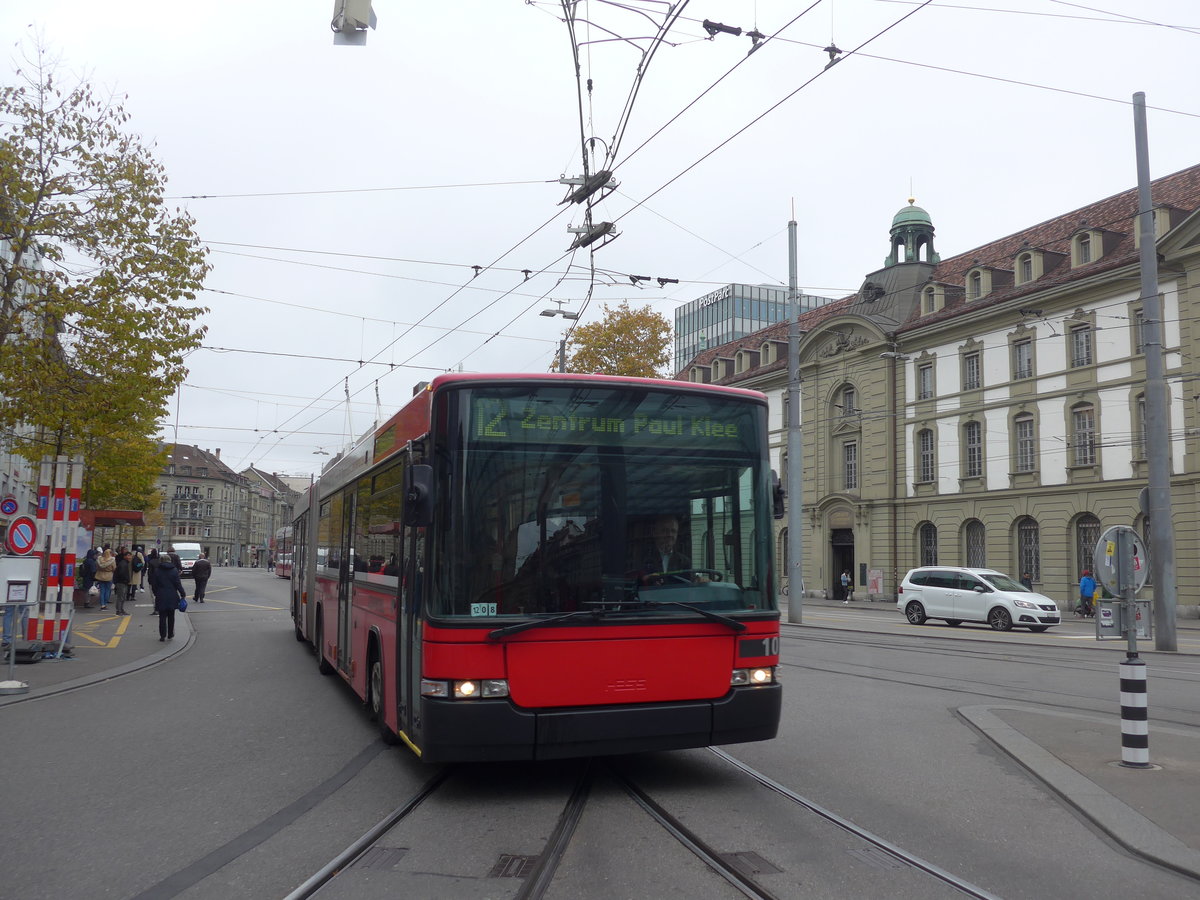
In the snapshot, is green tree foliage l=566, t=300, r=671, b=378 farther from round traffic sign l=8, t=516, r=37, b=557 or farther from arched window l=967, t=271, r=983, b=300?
round traffic sign l=8, t=516, r=37, b=557

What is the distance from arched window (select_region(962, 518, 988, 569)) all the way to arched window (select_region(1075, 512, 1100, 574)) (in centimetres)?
415

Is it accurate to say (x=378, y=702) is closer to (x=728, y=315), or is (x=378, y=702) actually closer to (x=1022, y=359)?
(x=1022, y=359)

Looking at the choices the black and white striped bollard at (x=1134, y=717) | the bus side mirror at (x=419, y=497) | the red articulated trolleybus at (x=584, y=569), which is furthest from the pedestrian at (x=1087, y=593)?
the bus side mirror at (x=419, y=497)

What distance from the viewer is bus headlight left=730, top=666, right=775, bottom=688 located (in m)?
6.98

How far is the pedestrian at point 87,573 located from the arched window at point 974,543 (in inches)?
1195

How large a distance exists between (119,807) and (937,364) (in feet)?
133

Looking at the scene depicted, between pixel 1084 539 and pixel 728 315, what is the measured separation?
144 ft

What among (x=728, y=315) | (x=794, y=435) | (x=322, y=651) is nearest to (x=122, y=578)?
(x=322, y=651)

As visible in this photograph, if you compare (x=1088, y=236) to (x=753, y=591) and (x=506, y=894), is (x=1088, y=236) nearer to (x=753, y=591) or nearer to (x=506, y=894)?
(x=753, y=591)

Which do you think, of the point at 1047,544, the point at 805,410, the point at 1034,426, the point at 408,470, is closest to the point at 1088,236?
the point at 1034,426

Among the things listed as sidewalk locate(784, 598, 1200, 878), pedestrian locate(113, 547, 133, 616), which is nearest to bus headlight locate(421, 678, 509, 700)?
sidewalk locate(784, 598, 1200, 878)

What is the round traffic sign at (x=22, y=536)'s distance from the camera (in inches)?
562

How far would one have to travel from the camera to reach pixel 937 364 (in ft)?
142

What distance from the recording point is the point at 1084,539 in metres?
36.5
